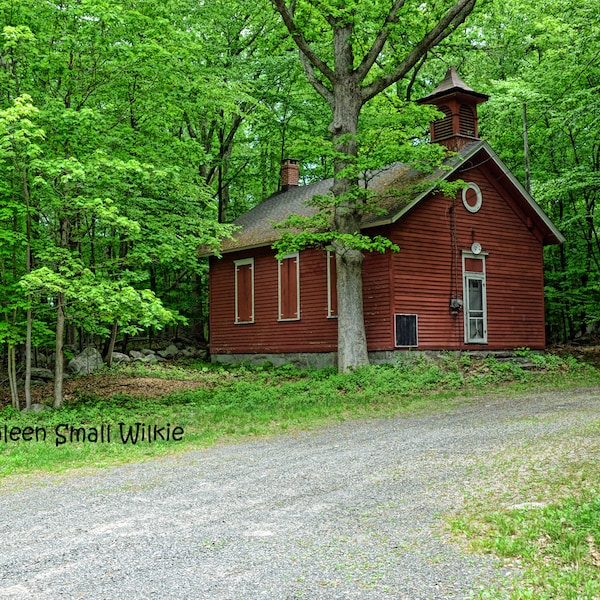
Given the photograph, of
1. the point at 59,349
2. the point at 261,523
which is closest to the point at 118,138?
the point at 59,349

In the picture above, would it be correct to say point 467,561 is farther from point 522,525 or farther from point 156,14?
point 156,14

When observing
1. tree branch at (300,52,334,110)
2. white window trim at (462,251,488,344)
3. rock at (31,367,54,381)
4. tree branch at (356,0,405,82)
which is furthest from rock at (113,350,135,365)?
tree branch at (356,0,405,82)

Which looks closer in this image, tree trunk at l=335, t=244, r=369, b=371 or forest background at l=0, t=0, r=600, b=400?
forest background at l=0, t=0, r=600, b=400

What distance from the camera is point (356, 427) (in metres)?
10.4

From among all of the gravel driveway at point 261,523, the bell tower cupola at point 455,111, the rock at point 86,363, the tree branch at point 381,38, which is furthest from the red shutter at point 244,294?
the gravel driveway at point 261,523

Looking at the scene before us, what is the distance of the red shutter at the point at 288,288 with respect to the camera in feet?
68.0

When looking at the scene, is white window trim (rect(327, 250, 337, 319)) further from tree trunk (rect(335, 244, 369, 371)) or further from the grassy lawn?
tree trunk (rect(335, 244, 369, 371))

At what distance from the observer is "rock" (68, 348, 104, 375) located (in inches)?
786

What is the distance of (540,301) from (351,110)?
909cm

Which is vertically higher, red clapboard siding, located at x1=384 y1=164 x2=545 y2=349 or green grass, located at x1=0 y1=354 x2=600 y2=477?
red clapboard siding, located at x1=384 y1=164 x2=545 y2=349

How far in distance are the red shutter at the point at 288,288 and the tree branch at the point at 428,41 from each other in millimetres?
5886

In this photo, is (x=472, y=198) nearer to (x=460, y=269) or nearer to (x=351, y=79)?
(x=460, y=269)

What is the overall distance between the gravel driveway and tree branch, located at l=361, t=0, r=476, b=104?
1017cm

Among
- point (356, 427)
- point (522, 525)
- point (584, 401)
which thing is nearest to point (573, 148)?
point (584, 401)
